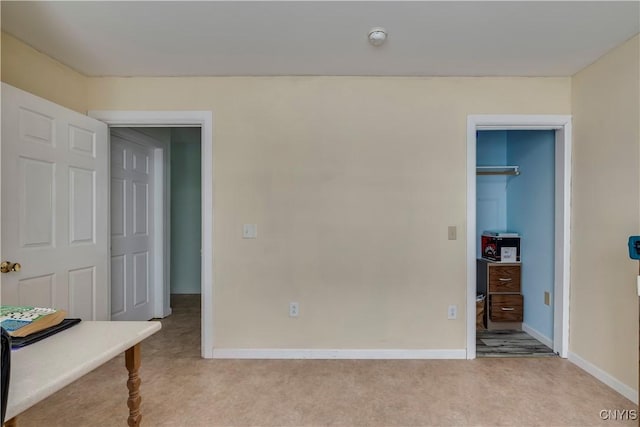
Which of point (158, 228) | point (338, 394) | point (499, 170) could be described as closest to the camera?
point (338, 394)

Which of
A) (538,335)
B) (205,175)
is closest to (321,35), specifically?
(205,175)

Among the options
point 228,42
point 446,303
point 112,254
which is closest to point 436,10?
point 228,42

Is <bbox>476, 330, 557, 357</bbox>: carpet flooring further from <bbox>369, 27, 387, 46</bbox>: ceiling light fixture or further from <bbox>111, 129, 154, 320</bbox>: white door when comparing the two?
<bbox>111, 129, 154, 320</bbox>: white door

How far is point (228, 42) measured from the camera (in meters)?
2.25

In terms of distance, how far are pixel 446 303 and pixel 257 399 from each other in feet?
5.37

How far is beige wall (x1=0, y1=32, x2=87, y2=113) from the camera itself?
2.18 metres

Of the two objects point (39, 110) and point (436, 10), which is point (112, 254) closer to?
point (39, 110)

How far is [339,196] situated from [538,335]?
234cm

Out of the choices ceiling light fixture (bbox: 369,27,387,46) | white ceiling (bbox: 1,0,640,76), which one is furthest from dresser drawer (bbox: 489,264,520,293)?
ceiling light fixture (bbox: 369,27,387,46)

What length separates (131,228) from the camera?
3.47 metres

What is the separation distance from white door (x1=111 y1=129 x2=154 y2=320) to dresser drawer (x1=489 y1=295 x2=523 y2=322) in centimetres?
368

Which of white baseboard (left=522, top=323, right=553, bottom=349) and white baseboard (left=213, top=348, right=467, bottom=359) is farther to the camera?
white baseboard (left=522, top=323, right=553, bottom=349)

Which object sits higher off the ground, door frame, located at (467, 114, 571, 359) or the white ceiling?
the white ceiling

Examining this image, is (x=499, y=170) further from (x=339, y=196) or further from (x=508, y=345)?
(x=339, y=196)
